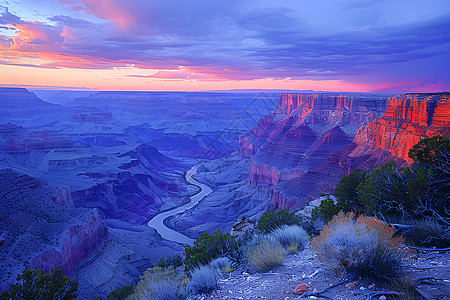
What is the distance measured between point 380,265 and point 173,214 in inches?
2195

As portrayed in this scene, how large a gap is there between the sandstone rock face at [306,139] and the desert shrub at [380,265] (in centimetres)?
3603

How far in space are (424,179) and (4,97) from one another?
209460 millimetres

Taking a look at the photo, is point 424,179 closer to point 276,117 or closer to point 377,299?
point 377,299

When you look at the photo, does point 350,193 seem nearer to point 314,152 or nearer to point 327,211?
point 327,211

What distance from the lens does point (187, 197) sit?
6931 centimetres

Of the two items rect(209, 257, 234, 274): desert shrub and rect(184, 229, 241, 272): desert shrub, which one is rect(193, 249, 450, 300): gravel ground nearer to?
rect(209, 257, 234, 274): desert shrub

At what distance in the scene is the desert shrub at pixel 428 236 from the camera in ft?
24.4

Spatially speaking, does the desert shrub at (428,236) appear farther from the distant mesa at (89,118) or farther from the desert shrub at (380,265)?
the distant mesa at (89,118)

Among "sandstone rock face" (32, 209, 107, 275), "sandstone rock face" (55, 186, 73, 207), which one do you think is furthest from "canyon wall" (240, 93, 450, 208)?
"sandstone rock face" (55, 186, 73, 207)

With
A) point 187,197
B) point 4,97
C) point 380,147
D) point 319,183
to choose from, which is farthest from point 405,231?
point 4,97

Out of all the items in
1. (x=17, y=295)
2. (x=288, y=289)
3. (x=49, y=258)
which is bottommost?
(x=49, y=258)

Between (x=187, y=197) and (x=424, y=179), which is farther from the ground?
(x=424, y=179)

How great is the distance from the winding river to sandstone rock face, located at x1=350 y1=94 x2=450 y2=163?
31600 millimetres

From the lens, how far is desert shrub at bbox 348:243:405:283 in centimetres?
567
